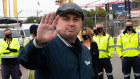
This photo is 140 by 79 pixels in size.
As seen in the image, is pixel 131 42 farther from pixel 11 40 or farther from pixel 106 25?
pixel 106 25

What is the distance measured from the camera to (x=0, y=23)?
59.8 feet

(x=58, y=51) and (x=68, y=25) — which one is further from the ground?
(x=68, y=25)

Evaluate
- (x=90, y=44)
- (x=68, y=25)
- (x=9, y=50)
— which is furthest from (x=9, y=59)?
(x=68, y=25)

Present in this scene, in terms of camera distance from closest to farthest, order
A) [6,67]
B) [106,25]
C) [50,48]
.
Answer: [50,48], [6,67], [106,25]

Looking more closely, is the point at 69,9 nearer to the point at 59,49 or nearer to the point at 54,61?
the point at 59,49

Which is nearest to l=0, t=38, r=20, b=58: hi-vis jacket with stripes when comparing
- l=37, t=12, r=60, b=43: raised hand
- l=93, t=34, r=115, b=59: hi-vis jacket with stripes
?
l=93, t=34, r=115, b=59: hi-vis jacket with stripes

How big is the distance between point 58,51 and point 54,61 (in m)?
0.10

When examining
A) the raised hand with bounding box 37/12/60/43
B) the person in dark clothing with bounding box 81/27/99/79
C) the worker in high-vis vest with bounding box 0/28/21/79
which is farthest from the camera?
the worker in high-vis vest with bounding box 0/28/21/79

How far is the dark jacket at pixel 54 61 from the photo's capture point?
1.56 m

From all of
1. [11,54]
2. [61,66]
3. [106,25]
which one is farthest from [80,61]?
[106,25]

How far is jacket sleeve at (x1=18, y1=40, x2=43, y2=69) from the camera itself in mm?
1523

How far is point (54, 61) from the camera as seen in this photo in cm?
174

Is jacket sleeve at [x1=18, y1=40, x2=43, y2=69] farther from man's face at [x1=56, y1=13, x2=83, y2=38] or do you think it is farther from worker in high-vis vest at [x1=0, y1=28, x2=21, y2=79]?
worker in high-vis vest at [x1=0, y1=28, x2=21, y2=79]

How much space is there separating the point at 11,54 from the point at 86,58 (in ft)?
12.5
